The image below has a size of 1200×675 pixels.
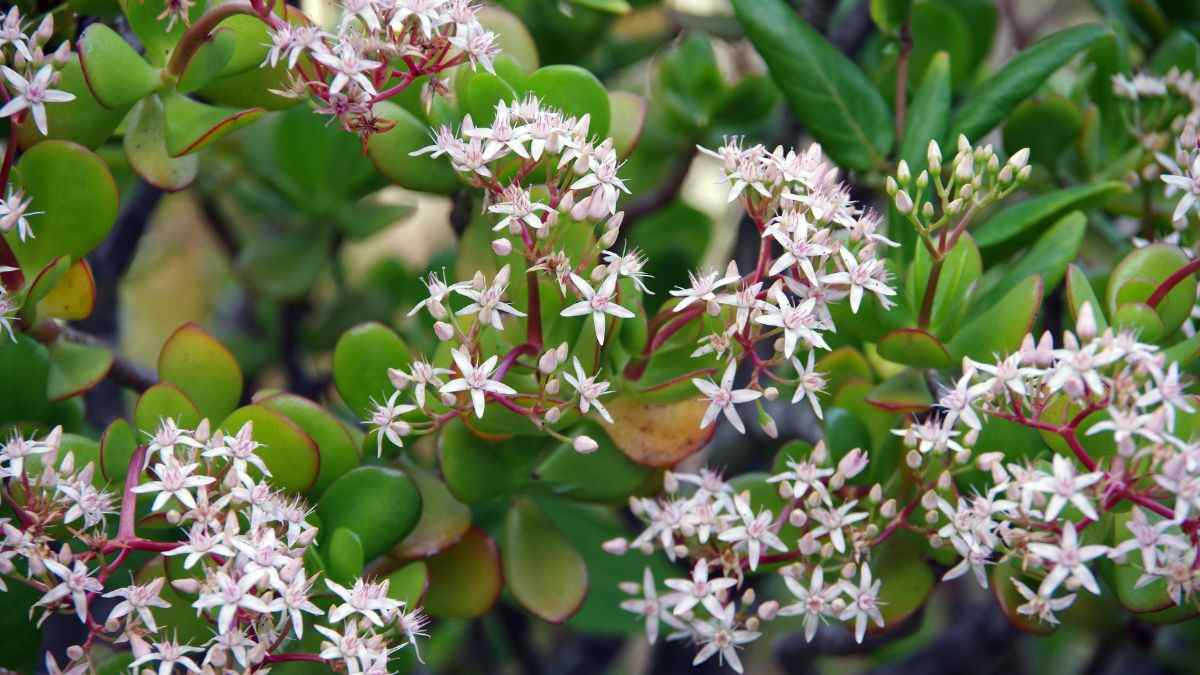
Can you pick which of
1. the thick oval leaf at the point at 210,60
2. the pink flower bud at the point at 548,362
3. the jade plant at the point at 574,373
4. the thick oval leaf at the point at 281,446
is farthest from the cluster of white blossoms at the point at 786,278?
the thick oval leaf at the point at 210,60

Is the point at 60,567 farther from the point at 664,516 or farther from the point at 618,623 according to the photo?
the point at 618,623

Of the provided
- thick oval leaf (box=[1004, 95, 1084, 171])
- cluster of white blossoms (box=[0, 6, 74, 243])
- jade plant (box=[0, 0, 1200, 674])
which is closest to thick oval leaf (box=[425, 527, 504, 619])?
jade plant (box=[0, 0, 1200, 674])

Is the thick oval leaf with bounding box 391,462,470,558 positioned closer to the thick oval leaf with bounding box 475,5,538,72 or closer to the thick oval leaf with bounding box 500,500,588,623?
the thick oval leaf with bounding box 500,500,588,623

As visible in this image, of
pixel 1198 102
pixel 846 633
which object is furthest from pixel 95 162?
pixel 1198 102

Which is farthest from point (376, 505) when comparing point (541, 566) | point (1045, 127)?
point (1045, 127)

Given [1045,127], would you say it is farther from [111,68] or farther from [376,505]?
[111,68]
